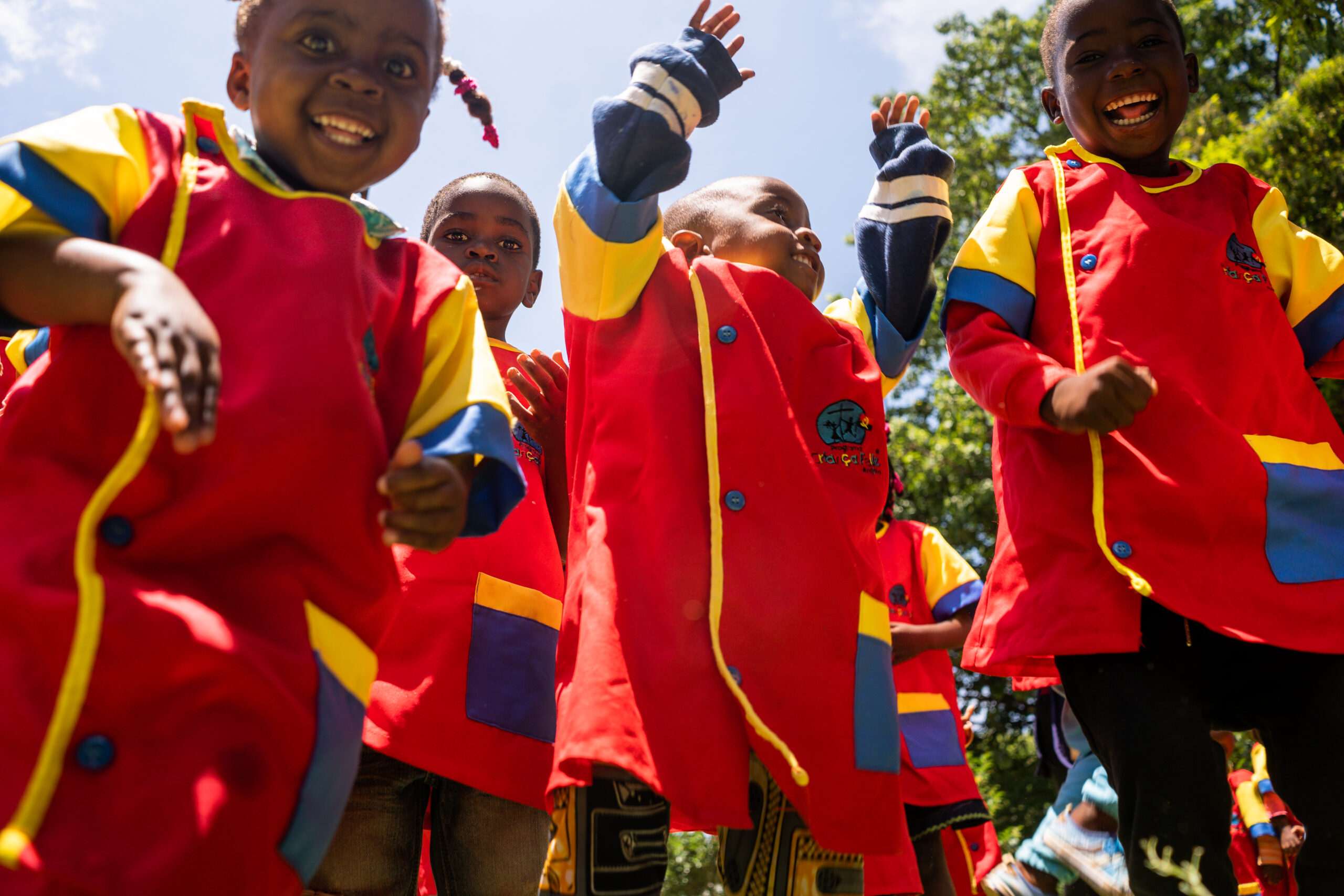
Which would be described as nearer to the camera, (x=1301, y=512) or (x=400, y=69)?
(x=400, y=69)

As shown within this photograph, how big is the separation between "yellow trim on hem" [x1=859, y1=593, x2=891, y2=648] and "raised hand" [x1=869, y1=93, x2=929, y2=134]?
4.56 feet

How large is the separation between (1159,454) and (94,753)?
1988 millimetres

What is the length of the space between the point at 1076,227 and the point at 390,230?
1.55 m

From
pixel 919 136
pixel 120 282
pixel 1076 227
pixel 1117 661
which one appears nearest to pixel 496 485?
pixel 120 282

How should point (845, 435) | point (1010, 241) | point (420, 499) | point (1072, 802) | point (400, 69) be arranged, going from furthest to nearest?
1. point (1072, 802)
2. point (1010, 241)
3. point (845, 435)
4. point (400, 69)
5. point (420, 499)

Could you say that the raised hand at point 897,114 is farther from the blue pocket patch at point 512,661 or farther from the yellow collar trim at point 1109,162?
the blue pocket patch at point 512,661

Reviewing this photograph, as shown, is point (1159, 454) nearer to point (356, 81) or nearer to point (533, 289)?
point (356, 81)

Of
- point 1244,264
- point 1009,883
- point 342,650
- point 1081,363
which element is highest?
point 1244,264

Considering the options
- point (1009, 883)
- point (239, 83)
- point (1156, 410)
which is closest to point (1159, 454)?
point (1156, 410)

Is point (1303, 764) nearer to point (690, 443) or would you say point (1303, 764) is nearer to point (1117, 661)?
point (1117, 661)

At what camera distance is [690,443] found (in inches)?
94.2

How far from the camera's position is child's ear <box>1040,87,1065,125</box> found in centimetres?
309

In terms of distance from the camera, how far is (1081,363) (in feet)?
8.23

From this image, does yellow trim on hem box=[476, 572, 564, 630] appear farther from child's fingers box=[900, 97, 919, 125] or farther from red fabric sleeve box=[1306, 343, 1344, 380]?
red fabric sleeve box=[1306, 343, 1344, 380]
